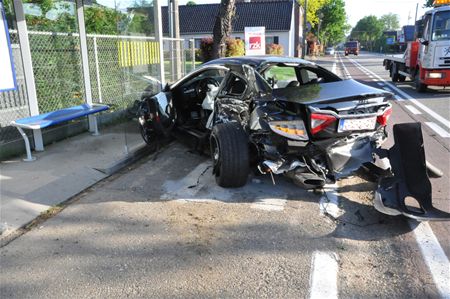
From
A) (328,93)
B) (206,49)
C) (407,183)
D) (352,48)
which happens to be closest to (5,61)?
(328,93)

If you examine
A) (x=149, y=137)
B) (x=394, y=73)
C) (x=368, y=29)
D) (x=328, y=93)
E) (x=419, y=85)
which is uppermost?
(x=368, y=29)

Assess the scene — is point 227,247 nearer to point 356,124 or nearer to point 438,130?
point 356,124

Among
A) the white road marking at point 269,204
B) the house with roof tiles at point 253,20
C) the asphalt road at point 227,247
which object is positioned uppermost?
the house with roof tiles at point 253,20

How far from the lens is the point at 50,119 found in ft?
21.2

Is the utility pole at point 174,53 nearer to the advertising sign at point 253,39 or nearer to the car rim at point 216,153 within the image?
the advertising sign at point 253,39

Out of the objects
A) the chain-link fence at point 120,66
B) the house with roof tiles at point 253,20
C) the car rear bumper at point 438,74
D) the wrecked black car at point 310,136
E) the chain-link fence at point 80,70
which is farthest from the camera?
the house with roof tiles at point 253,20

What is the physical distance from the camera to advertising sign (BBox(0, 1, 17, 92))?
18.9 feet

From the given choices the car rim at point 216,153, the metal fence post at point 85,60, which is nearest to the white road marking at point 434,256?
the car rim at point 216,153

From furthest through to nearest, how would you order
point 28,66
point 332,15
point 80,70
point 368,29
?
point 368,29
point 332,15
point 80,70
point 28,66

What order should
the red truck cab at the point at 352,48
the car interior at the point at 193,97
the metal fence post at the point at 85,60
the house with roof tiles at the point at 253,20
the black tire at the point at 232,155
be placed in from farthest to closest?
1. the red truck cab at the point at 352,48
2. the house with roof tiles at the point at 253,20
3. the metal fence post at the point at 85,60
4. the car interior at the point at 193,97
5. the black tire at the point at 232,155

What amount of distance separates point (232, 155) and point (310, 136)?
94cm

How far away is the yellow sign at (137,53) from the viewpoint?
9031 mm

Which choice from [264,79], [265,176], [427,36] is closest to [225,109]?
[264,79]

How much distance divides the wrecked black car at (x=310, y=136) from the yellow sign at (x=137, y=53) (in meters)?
4.27
